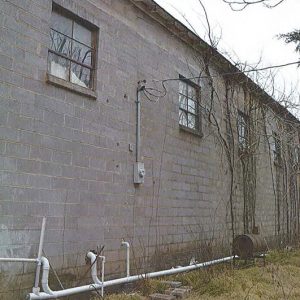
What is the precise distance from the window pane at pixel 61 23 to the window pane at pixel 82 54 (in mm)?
217

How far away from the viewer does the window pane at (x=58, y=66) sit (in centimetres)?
587

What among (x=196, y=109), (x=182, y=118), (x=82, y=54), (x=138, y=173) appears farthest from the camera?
(x=196, y=109)

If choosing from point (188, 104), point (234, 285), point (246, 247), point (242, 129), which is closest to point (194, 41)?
point (188, 104)

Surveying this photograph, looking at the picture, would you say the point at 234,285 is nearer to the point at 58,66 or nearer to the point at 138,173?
the point at 138,173

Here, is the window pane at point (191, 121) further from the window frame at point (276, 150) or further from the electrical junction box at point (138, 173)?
the window frame at point (276, 150)

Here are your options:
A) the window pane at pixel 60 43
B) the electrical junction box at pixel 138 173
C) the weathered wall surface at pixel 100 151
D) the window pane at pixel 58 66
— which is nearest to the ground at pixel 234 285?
the weathered wall surface at pixel 100 151

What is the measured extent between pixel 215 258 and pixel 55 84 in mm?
5820

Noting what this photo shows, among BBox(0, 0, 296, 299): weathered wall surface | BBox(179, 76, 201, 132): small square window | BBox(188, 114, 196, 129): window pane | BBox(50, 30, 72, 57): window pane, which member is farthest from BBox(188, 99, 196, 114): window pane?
BBox(50, 30, 72, 57): window pane

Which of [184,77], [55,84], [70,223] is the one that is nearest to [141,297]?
[70,223]

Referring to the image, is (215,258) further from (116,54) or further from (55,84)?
(55,84)

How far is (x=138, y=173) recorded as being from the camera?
281 inches

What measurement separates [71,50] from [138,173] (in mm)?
2341

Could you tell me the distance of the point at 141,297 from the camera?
584cm

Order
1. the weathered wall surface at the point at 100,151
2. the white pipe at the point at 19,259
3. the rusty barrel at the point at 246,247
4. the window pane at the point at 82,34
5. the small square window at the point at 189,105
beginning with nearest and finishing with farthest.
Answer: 1. the white pipe at the point at 19,259
2. the weathered wall surface at the point at 100,151
3. the window pane at the point at 82,34
4. the rusty barrel at the point at 246,247
5. the small square window at the point at 189,105
